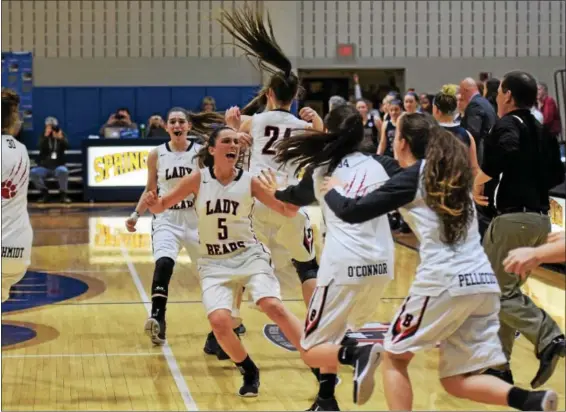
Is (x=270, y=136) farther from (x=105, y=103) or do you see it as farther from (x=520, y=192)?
(x=105, y=103)

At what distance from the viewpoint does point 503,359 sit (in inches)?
169

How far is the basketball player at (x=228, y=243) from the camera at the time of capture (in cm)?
567

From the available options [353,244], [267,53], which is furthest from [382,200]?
[267,53]

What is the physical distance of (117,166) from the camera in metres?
18.4

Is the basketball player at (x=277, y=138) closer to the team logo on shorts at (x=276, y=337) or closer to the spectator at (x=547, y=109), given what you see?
the team logo on shorts at (x=276, y=337)

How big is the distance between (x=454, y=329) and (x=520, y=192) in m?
1.65

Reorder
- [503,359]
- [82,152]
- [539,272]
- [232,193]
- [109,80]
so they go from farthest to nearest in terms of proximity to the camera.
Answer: [109,80] → [82,152] → [539,272] → [232,193] → [503,359]

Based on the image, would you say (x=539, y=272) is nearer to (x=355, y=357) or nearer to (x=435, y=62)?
(x=355, y=357)

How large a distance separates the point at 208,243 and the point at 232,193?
0.33 metres

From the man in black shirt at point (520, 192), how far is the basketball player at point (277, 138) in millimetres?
1221

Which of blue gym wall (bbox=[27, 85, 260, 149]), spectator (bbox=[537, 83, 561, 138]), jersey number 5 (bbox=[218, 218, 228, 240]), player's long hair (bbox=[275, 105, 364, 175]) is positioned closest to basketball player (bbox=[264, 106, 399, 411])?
player's long hair (bbox=[275, 105, 364, 175])

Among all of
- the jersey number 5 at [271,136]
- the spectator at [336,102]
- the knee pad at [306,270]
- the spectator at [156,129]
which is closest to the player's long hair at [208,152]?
the jersey number 5 at [271,136]

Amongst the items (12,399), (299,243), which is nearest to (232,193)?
(299,243)

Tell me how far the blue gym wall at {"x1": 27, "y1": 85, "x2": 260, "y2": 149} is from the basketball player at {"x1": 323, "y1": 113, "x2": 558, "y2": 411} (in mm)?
16314
